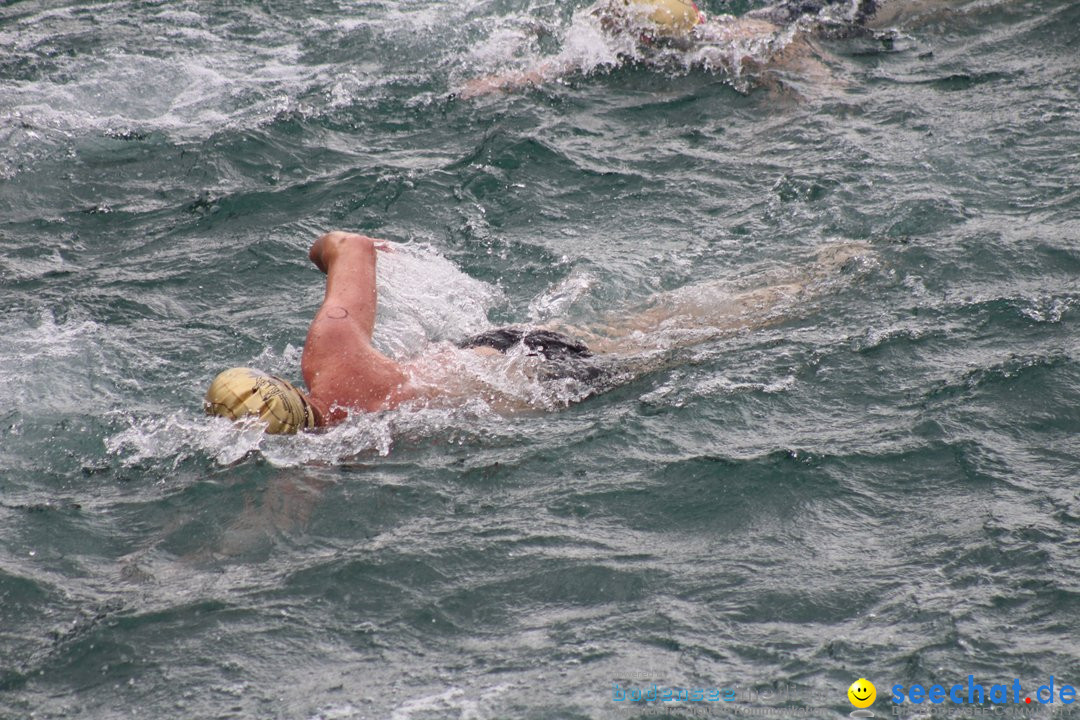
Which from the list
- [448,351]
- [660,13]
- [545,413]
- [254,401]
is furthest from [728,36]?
[254,401]

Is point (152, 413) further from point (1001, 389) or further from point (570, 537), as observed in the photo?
point (1001, 389)

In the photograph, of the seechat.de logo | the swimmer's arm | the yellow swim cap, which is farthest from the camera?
the swimmer's arm

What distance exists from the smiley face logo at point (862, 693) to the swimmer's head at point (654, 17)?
8055mm

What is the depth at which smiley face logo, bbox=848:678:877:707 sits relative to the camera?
12.5ft

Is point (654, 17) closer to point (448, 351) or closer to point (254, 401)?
point (448, 351)

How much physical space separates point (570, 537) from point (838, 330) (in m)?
2.40

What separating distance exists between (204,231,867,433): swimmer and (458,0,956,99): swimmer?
12.6ft

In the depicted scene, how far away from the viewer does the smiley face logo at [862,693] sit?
3795mm

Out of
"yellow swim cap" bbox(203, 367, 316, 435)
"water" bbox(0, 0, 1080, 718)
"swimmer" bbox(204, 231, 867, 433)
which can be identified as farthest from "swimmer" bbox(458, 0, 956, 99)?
"yellow swim cap" bbox(203, 367, 316, 435)

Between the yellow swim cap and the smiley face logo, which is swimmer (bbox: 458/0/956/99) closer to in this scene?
the yellow swim cap

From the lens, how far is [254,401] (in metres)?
5.30

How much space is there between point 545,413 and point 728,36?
19.9ft

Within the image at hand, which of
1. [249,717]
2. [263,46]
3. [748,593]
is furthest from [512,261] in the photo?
[263,46]

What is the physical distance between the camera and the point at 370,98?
33.4 ft
